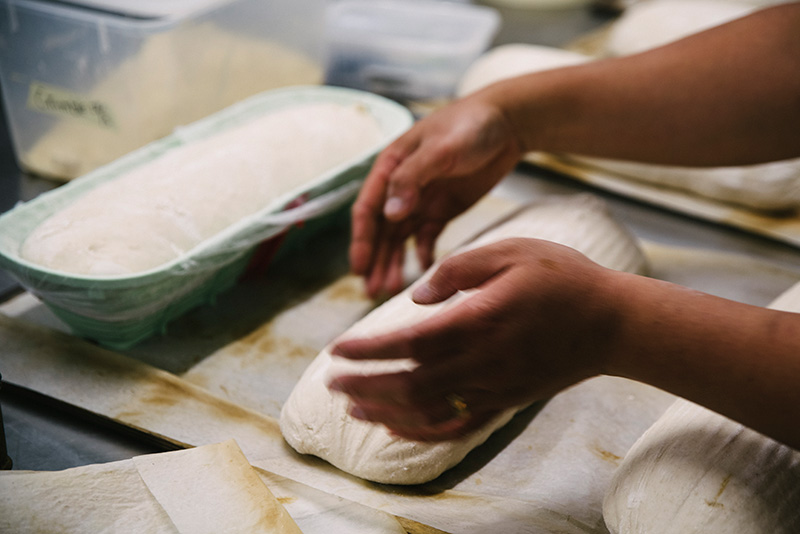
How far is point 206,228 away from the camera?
1.23 metres

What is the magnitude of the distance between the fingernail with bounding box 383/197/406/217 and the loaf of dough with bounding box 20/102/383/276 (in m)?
0.23

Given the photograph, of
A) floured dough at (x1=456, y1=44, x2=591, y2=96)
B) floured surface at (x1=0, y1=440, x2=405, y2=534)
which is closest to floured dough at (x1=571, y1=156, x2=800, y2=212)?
floured dough at (x1=456, y1=44, x2=591, y2=96)

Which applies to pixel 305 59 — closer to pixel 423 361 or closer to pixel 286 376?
A: pixel 286 376

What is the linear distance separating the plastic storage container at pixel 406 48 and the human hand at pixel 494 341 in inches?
58.6

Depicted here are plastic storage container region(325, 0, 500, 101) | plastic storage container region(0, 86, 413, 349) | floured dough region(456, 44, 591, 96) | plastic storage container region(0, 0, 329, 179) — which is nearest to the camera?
plastic storage container region(0, 86, 413, 349)

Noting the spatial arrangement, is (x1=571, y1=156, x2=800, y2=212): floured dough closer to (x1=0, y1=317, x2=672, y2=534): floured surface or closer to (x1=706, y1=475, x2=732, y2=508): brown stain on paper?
(x1=0, y1=317, x2=672, y2=534): floured surface

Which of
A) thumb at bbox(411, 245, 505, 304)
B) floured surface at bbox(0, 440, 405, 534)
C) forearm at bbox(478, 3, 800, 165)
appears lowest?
floured surface at bbox(0, 440, 405, 534)

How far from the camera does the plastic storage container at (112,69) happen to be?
1467 mm

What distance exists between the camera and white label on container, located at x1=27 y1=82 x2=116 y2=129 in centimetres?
153

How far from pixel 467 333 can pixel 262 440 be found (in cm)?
47

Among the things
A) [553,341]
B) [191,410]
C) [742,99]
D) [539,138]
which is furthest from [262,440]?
[742,99]

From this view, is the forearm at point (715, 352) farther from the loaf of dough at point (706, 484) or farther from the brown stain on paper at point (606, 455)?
the brown stain on paper at point (606, 455)

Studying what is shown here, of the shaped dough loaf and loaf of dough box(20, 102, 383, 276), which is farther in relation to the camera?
the shaped dough loaf

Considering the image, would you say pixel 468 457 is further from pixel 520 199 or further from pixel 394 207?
pixel 520 199
